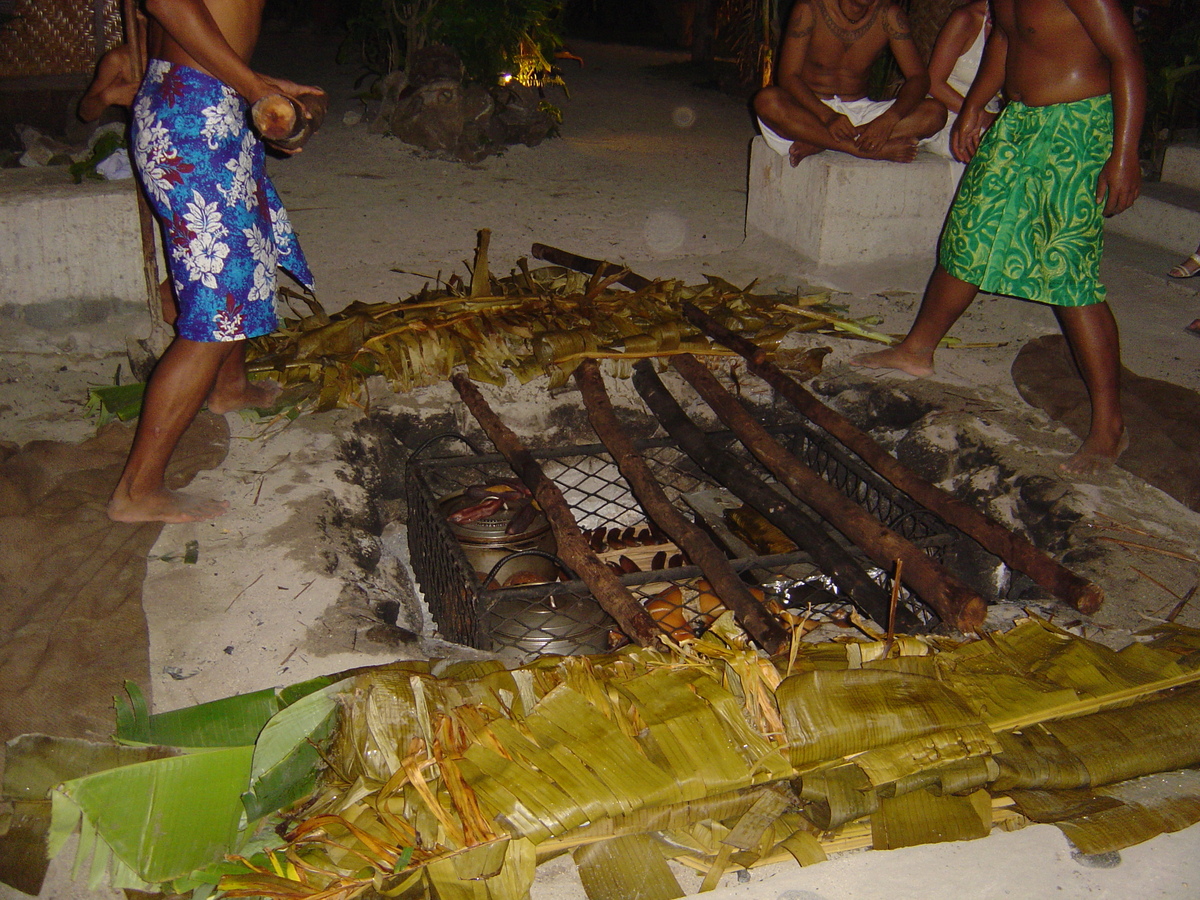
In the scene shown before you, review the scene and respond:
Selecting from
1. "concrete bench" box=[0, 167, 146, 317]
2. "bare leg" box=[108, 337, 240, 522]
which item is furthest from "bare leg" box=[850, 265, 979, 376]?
"concrete bench" box=[0, 167, 146, 317]

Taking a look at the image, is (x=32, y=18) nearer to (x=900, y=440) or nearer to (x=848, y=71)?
(x=848, y=71)

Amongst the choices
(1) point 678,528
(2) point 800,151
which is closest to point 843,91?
(2) point 800,151

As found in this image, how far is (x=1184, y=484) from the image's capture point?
2570 millimetres

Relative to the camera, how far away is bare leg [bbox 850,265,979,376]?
3.13m

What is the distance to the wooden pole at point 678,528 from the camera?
1.87 metres

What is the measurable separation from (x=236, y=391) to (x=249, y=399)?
0.05 m

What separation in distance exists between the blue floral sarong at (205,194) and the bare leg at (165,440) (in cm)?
8

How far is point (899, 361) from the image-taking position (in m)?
3.33

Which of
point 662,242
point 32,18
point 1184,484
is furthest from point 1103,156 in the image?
point 32,18

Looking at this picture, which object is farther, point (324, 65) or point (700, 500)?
point (324, 65)

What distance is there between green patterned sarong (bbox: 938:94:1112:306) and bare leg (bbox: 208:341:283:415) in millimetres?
2453

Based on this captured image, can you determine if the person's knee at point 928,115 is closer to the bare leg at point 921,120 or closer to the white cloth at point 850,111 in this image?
the bare leg at point 921,120

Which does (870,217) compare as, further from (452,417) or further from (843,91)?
(452,417)

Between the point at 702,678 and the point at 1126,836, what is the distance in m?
0.74
